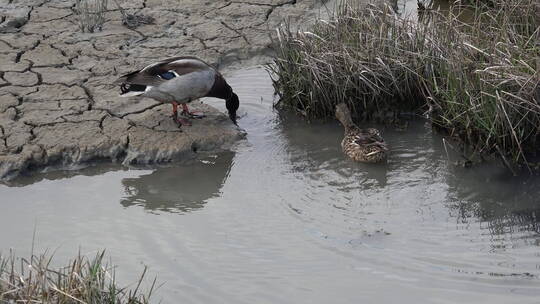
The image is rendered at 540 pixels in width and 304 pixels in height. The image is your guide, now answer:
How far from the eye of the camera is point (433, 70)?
7949 mm

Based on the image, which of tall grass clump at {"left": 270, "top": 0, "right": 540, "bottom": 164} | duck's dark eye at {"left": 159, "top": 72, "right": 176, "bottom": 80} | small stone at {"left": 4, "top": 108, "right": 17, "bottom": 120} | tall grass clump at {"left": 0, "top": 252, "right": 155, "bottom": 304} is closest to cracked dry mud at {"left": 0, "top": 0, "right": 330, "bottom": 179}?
small stone at {"left": 4, "top": 108, "right": 17, "bottom": 120}

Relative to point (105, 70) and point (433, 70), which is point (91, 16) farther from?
point (433, 70)

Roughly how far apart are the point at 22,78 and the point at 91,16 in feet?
4.74

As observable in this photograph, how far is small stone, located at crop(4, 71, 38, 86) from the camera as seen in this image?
908 cm

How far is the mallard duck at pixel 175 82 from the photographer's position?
8.16m

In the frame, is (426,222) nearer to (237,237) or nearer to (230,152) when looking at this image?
(237,237)

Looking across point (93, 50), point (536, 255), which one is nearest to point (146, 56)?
point (93, 50)

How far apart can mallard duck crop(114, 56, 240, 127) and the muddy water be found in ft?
1.94

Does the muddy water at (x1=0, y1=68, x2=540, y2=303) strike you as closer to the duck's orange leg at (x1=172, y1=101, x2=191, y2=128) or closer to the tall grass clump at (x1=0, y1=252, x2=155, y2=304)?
the duck's orange leg at (x1=172, y1=101, x2=191, y2=128)

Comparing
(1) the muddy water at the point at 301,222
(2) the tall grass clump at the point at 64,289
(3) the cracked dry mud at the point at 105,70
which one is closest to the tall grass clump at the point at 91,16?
(3) the cracked dry mud at the point at 105,70

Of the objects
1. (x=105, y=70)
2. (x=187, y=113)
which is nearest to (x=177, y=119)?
(x=187, y=113)

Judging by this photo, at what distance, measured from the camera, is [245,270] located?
6125mm

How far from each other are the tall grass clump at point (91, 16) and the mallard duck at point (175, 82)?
2002mm

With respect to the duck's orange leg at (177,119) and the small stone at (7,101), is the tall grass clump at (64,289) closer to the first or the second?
the duck's orange leg at (177,119)
